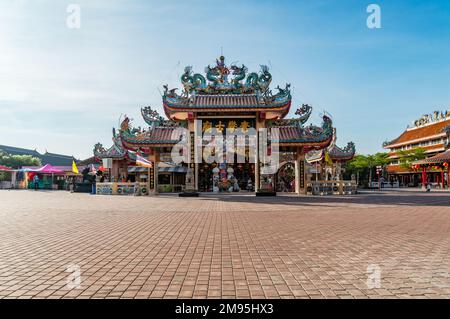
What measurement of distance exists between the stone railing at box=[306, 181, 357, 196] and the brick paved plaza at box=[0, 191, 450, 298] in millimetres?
17555

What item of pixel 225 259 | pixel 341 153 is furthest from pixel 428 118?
pixel 225 259

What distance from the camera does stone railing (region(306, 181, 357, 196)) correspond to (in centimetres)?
2802

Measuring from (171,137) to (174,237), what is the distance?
2077cm

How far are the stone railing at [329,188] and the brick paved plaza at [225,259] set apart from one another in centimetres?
1756

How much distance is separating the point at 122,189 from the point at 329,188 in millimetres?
18306

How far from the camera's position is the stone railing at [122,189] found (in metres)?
28.1

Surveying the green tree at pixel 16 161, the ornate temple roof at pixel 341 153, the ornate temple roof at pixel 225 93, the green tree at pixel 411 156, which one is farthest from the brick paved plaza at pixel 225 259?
the green tree at pixel 16 161

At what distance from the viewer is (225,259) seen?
19.6 ft

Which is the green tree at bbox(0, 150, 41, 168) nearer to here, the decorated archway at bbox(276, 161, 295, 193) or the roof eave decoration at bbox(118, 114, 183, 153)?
the roof eave decoration at bbox(118, 114, 183, 153)

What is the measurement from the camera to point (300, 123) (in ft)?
93.1

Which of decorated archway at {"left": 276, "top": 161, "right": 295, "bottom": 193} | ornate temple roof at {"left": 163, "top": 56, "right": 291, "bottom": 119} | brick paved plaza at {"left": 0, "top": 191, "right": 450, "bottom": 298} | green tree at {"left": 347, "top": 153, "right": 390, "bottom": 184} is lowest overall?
brick paved plaza at {"left": 0, "top": 191, "right": 450, "bottom": 298}

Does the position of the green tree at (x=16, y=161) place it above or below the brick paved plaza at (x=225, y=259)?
above

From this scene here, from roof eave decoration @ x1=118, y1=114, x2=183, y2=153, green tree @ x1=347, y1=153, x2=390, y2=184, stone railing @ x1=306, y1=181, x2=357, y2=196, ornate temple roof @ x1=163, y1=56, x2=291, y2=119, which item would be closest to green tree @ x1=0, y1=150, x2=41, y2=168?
roof eave decoration @ x1=118, y1=114, x2=183, y2=153

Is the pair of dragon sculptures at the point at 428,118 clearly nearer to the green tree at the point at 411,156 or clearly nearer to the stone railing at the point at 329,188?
the green tree at the point at 411,156
